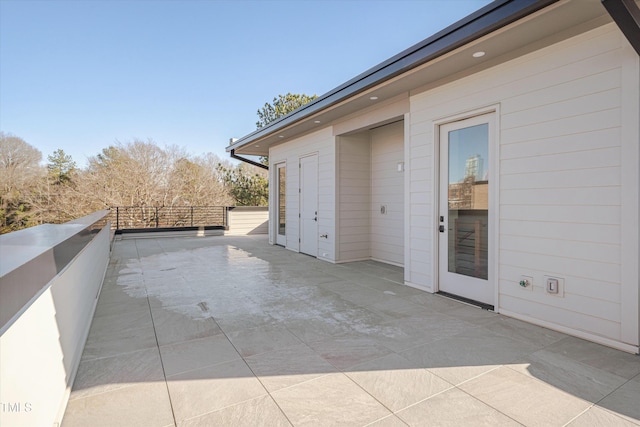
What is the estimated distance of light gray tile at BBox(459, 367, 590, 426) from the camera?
1688 mm

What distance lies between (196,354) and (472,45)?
3.49 m

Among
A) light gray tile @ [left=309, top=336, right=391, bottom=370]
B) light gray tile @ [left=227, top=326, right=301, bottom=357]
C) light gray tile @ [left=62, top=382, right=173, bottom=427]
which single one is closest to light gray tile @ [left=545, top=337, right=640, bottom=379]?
light gray tile @ [left=309, top=336, right=391, bottom=370]

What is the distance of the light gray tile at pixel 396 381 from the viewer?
6.08 ft

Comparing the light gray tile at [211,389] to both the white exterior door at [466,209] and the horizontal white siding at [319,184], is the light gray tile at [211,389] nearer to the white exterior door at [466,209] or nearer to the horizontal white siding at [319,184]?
the white exterior door at [466,209]

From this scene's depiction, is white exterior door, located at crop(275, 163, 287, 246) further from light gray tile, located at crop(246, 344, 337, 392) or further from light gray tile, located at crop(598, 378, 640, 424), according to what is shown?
light gray tile, located at crop(598, 378, 640, 424)

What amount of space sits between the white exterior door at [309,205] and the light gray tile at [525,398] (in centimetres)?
481

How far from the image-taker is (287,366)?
7.31 feet

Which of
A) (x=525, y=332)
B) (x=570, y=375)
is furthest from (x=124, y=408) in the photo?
(x=525, y=332)

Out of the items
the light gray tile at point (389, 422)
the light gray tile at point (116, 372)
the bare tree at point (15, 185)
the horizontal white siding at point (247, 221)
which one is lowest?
the light gray tile at point (389, 422)

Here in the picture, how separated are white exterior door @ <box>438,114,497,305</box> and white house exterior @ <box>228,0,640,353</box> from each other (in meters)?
0.01

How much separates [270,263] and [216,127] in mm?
15123

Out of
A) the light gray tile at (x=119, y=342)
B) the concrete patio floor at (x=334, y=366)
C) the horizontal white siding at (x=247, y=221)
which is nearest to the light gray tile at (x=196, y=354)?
the concrete patio floor at (x=334, y=366)

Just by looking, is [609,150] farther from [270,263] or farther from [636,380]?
[270,263]

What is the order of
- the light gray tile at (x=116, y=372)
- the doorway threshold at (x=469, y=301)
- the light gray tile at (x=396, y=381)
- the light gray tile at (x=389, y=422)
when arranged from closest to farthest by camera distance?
the light gray tile at (x=389, y=422), the light gray tile at (x=396, y=381), the light gray tile at (x=116, y=372), the doorway threshold at (x=469, y=301)
